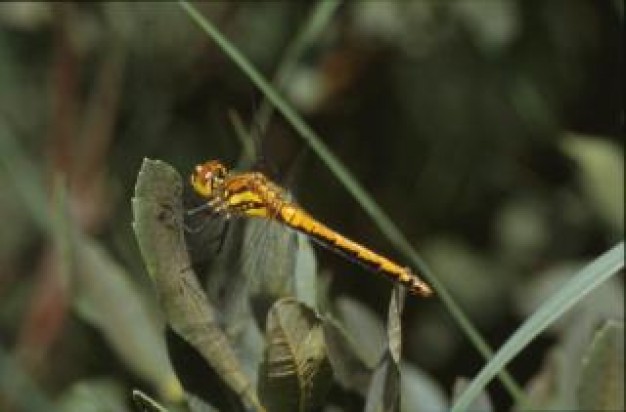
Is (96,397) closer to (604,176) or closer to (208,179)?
(208,179)

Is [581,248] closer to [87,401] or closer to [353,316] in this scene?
[353,316]

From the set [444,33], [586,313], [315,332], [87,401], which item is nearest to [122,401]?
[87,401]

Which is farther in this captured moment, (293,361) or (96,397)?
(96,397)

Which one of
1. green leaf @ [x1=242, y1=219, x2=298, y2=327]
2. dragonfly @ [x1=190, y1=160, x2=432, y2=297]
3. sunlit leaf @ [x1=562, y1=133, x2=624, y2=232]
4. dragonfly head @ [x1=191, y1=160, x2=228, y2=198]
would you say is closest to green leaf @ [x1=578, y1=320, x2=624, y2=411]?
dragonfly @ [x1=190, y1=160, x2=432, y2=297]

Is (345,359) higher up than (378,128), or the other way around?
(378,128)

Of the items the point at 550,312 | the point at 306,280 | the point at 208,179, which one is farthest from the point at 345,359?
the point at 208,179

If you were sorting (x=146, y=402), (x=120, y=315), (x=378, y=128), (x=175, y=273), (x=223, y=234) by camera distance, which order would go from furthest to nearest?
(x=378, y=128)
(x=120, y=315)
(x=223, y=234)
(x=175, y=273)
(x=146, y=402)

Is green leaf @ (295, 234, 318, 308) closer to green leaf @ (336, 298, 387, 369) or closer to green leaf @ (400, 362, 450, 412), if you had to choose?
green leaf @ (336, 298, 387, 369)
